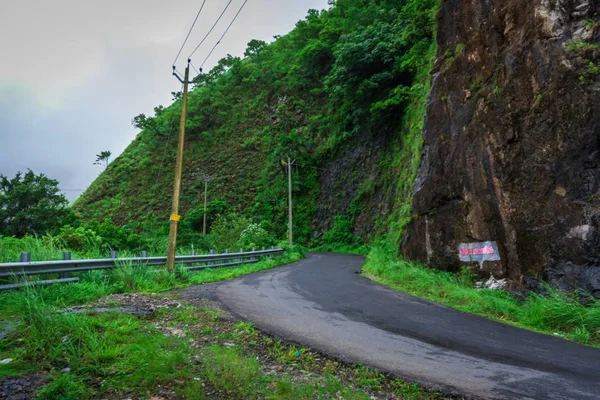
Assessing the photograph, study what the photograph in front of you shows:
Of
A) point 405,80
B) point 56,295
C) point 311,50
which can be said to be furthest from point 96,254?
point 311,50

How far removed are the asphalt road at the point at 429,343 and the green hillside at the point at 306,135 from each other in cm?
1150

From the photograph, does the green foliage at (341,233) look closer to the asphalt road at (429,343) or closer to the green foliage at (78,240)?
the green foliage at (78,240)

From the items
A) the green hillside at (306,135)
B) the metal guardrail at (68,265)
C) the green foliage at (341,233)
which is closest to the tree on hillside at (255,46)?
the green hillside at (306,135)

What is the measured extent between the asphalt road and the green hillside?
11.5 metres

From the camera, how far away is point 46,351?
12.7ft

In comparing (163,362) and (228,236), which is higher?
(163,362)

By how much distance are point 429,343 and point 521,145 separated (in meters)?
6.19

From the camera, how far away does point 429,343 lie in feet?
16.6

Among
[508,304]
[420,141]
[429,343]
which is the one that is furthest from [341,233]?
[429,343]

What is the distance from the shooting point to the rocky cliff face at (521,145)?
728 cm

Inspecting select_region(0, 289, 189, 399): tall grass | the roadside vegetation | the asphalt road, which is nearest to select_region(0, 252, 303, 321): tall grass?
the roadside vegetation

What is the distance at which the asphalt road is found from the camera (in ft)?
12.5

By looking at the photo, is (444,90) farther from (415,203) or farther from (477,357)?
(477,357)

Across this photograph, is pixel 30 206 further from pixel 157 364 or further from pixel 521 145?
pixel 521 145
